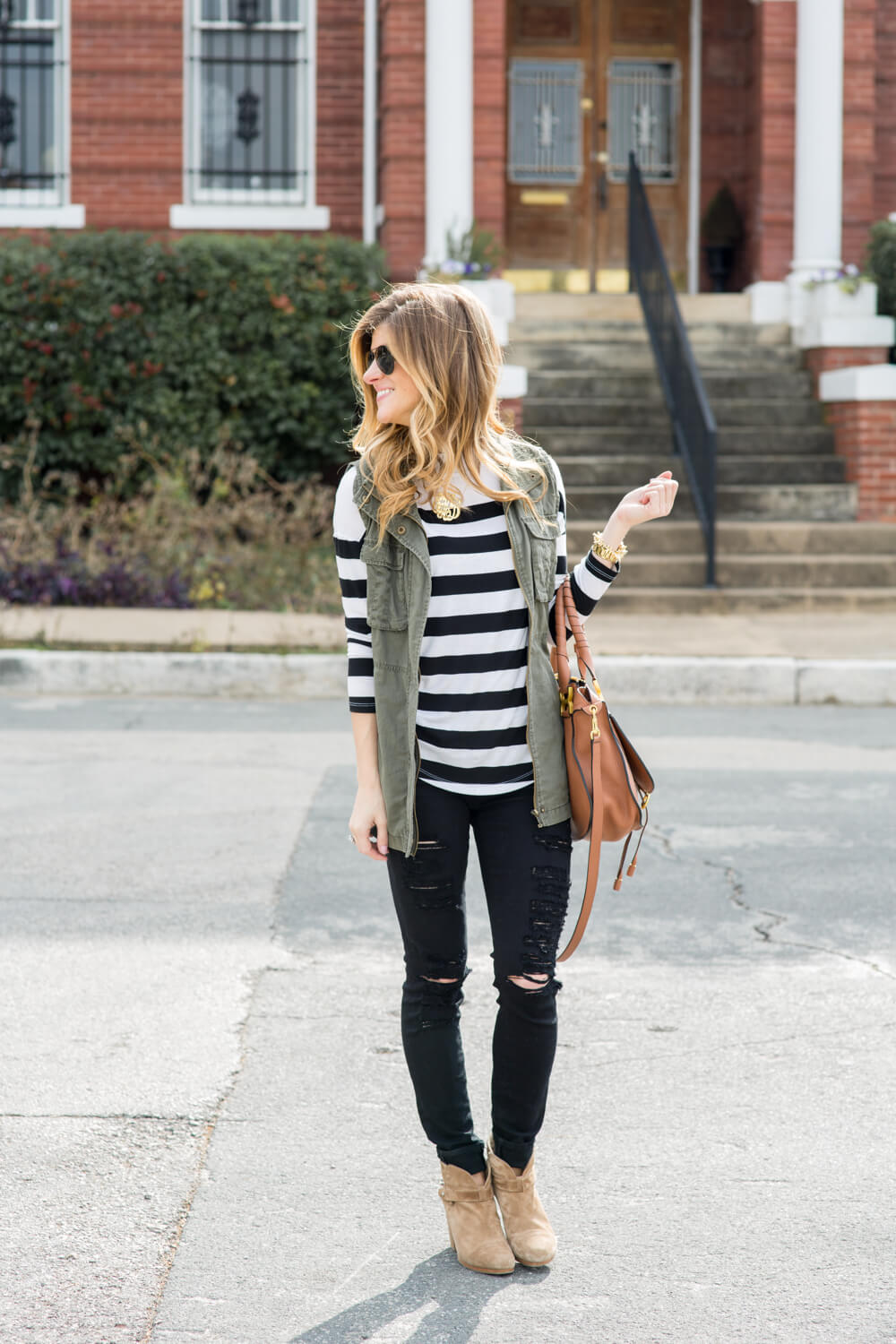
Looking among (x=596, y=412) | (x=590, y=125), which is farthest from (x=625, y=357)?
(x=590, y=125)

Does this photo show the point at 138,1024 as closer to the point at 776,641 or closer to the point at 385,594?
the point at 385,594

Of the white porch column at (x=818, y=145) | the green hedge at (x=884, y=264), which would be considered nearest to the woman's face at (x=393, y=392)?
the green hedge at (x=884, y=264)

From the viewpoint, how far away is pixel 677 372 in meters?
12.7

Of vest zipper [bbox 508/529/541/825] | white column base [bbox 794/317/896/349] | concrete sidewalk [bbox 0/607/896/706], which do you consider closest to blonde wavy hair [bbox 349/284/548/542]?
vest zipper [bbox 508/529/541/825]

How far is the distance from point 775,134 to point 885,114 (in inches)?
67.3

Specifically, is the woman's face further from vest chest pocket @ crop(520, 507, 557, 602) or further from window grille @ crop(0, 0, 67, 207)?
window grille @ crop(0, 0, 67, 207)

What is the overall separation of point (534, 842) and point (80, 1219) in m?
1.16

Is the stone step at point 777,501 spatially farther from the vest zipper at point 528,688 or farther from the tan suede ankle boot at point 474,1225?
the tan suede ankle boot at point 474,1225

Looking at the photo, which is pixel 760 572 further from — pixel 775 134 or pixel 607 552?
pixel 607 552

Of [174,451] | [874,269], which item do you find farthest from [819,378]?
[174,451]

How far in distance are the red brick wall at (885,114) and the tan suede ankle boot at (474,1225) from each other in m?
14.3

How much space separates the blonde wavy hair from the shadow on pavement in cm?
134

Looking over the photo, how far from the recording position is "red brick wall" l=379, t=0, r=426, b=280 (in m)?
14.1

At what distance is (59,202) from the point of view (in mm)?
Result: 15336
